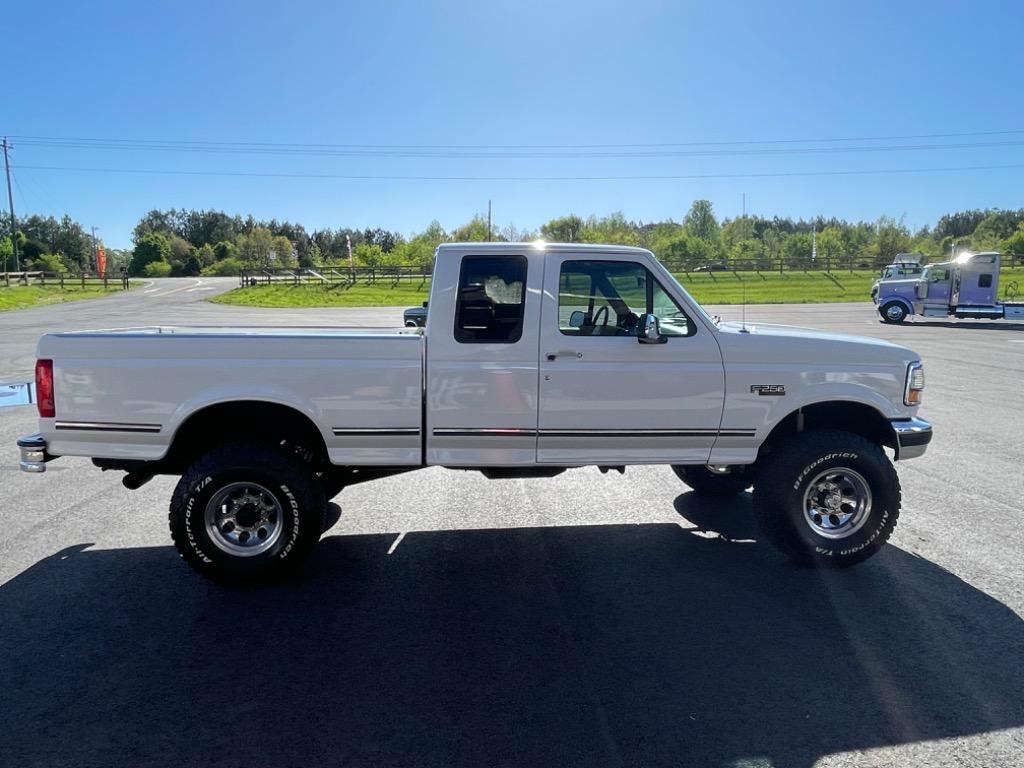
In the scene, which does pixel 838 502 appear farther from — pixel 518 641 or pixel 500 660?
pixel 500 660

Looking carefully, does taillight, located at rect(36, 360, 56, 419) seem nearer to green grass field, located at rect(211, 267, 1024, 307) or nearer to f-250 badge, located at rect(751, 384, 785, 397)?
f-250 badge, located at rect(751, 384, 785, 397)

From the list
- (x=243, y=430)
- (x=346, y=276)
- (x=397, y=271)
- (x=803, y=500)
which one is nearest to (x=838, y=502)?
(x=803, y=500)

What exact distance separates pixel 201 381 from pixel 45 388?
1.01 m

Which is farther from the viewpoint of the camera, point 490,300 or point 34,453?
point 490,300

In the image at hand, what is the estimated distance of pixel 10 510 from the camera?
588 cm

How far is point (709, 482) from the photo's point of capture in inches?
246

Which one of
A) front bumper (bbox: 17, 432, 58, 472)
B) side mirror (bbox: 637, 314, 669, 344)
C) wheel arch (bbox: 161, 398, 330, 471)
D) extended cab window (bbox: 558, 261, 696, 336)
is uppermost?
extended cab window (bbox: 558, 261, 696, 336)

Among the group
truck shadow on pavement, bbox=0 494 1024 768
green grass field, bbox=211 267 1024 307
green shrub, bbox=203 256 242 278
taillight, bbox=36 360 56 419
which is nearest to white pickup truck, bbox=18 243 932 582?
taillight, bbox=36 360 56 419

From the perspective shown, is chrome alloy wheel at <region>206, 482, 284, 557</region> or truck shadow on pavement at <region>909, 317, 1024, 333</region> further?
truck shadow on pavement at <region>909, 317, 1024, 333</region>

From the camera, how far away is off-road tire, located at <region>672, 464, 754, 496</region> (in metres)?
5.97

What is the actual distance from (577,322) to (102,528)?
4011 millimetres

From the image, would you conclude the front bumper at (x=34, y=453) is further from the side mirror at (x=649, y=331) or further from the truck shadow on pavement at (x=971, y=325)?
the truck shadow on pavement at (x=971, y=325)

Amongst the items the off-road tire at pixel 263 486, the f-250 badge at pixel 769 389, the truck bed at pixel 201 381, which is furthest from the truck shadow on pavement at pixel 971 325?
the off-road tire at pixel 263 486

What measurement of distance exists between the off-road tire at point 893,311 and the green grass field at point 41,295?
39.9 meters
